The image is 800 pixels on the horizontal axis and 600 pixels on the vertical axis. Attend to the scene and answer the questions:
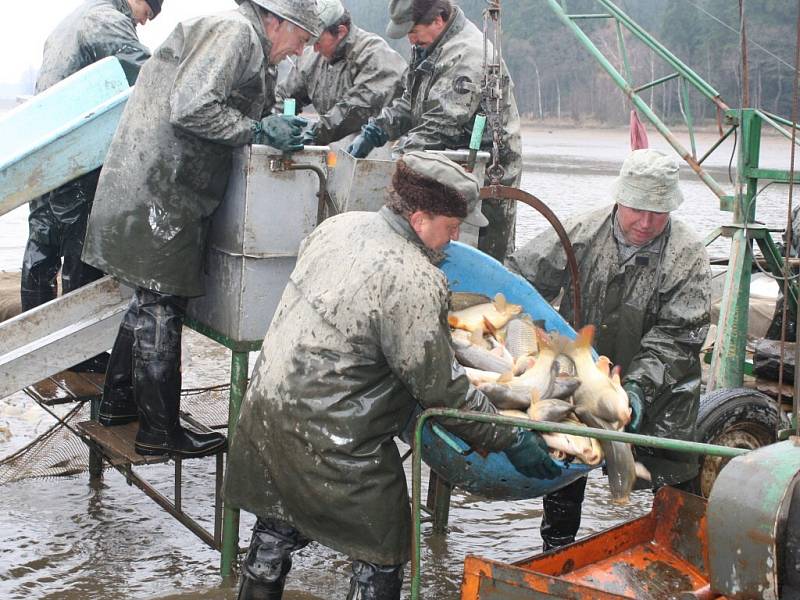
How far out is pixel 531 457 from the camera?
3.90 meters

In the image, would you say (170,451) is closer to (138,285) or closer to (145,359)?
(145,359)

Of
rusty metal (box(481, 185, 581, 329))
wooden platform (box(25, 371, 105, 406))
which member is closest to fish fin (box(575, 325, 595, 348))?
rusty metal (box(481, 185, 581, 329))

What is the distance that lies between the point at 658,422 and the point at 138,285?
2556mm

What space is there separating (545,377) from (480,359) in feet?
0.98

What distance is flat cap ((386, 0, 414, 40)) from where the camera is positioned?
6.14 metres

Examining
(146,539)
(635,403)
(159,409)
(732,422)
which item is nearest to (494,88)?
(635,403)

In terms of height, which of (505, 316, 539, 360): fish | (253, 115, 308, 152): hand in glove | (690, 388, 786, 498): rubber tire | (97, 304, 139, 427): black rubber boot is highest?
(253, 115, 308, 152): hand in glove

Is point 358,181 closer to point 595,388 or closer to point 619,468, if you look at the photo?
point 595,388

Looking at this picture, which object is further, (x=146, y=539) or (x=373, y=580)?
(x=146, y=539)

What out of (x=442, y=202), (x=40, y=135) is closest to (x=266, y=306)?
(x=442, y=202)

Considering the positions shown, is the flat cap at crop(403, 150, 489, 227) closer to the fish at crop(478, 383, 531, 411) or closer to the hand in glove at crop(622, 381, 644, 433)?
the fish at crop(478, 383, 531, 411)

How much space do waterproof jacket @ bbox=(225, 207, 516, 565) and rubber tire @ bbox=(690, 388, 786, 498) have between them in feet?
9.49

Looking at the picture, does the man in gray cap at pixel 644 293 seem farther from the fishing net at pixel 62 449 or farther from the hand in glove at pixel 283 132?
the fishing net at pixel 62 449

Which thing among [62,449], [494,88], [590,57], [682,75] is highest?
[590,57]
